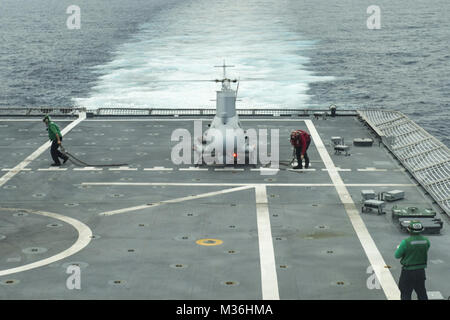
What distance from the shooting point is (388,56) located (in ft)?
295

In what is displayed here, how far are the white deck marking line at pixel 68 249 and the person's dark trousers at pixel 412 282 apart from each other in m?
9.09

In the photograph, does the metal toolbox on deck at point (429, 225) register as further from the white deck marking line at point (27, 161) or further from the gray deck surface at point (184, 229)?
the white deck marking line at point (27, 161)

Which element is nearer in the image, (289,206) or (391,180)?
(289,206)

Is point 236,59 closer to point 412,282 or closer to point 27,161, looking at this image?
point 27,161

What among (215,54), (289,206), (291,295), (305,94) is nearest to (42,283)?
(291,295)

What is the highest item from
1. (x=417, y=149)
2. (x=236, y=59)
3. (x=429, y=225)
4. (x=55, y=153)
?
(x=236, y=59)

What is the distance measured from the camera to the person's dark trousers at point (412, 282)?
14.2 m

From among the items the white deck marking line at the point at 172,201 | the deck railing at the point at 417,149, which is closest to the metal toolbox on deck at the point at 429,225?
the deck railing at the point at 417,149

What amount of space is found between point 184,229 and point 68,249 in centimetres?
361

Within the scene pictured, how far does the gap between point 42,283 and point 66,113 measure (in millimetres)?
25612

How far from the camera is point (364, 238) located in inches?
816

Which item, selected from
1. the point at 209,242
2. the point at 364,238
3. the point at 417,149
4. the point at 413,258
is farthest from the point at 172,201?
the point at 417,149

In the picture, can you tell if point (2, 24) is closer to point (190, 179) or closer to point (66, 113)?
point (66, 113)

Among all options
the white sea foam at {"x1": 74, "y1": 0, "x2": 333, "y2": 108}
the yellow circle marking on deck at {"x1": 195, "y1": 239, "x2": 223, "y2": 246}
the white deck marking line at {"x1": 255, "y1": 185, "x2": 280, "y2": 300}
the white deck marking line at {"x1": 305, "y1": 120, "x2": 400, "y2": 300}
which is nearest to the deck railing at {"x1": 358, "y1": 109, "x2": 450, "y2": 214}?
the white deck marking line at {"x1": 305, "y1": 120, "x2": 400, "y2": 300}
